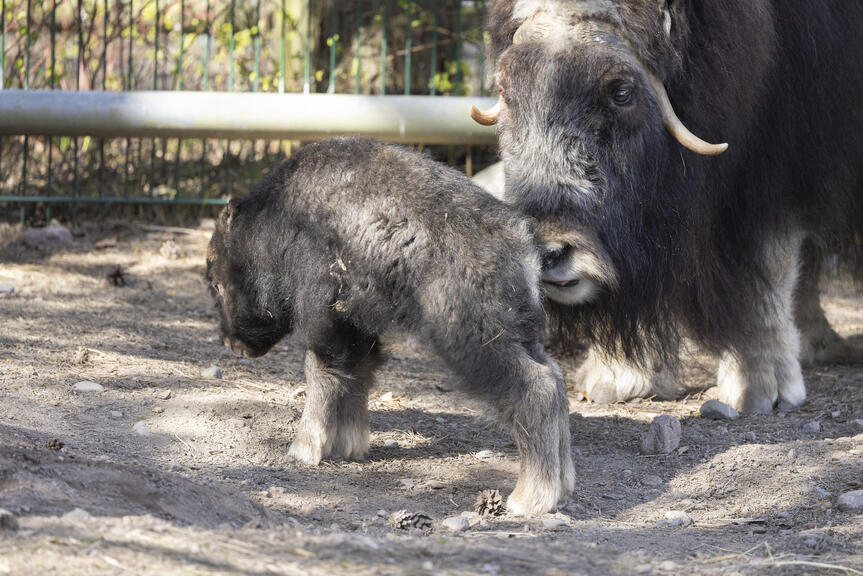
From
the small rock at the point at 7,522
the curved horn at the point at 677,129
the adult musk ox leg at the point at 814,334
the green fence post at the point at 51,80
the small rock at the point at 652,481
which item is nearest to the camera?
the small rock at the point at 7,522

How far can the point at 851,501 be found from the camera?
11.2 feet

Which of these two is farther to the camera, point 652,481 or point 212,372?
point 212,372

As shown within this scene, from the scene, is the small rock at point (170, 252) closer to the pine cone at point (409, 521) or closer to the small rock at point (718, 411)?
the small rock at point (718, 411)

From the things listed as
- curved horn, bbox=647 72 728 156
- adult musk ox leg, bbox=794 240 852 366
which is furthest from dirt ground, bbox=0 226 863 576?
curved horn, bbox=647 72 728 156

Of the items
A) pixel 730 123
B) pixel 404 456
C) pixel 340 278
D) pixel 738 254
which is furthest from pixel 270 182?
pixel 738 254

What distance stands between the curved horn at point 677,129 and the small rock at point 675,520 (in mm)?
1296

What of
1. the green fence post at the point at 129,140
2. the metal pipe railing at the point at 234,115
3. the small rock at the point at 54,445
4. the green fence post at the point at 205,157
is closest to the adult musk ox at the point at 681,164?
the small rock at the point at 54,445

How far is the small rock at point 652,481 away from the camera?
3.76 metres

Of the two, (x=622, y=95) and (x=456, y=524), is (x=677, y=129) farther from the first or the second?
(x=456, y=524)

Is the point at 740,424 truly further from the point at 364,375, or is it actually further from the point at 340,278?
the point at 340,278

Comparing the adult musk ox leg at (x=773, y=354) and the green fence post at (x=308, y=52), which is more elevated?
the green fence post at (x=308, y=52)

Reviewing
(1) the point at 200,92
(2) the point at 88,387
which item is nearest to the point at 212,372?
(2) the point at 88,387

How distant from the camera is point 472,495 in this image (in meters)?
3.54

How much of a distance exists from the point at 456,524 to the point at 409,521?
0.14 metres
